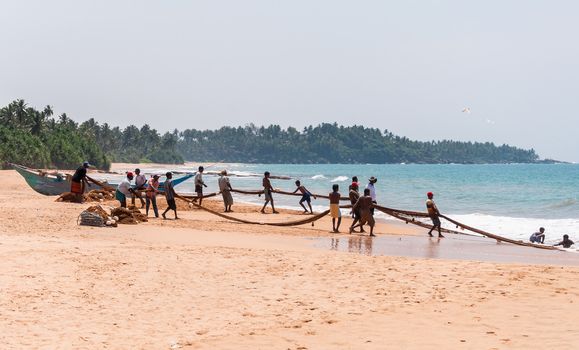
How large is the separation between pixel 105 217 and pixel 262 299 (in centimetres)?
867

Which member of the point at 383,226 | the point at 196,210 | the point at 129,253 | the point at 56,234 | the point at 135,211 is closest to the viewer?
the point at 129,253

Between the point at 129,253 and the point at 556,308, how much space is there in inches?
278

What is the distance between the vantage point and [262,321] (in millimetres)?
7953

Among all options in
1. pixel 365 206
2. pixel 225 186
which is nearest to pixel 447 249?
pixel 365 206

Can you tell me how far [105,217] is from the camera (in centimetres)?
1648

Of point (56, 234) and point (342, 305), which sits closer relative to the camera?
point (342, 305)

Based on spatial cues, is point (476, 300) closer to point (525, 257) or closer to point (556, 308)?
point (556, 308)

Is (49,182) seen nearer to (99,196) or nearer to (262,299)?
(99,196)

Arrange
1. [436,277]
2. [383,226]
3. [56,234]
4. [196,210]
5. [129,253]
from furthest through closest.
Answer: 1. [196,210]
2. [383,226]
3. [56,234]
4. [129,253]
5. [436,277]

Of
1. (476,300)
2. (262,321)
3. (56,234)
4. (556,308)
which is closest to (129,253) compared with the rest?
(56,234)

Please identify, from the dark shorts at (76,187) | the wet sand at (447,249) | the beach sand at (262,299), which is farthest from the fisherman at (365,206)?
the dark shorts at (76,187)

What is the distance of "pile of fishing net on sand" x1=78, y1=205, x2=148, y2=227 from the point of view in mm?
16078

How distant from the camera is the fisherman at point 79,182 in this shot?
21.1 metres

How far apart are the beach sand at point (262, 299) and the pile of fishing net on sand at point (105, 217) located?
A: 2.42 meters
